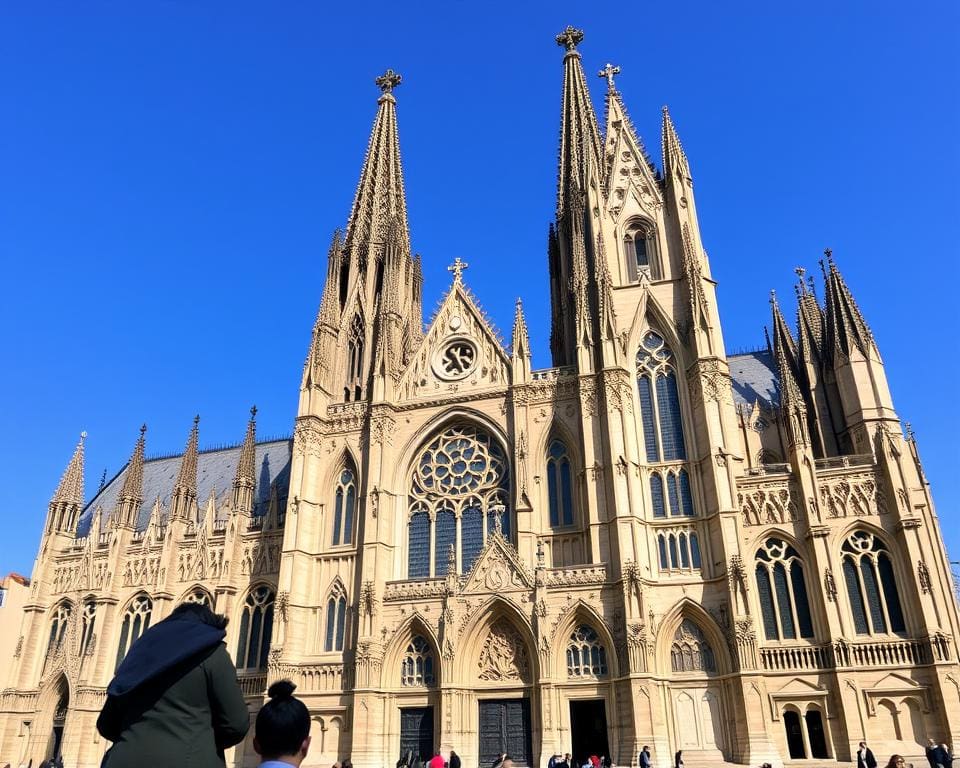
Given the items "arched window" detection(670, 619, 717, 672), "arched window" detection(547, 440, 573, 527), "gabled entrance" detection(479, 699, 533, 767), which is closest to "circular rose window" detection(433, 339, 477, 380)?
"arched window" detection(547, 440, 573, 527)

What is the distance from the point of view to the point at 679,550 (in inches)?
1248

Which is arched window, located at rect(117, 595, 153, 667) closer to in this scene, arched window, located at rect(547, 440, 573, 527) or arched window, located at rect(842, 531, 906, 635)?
arched window, located at rect(547, 440, 573, 527)

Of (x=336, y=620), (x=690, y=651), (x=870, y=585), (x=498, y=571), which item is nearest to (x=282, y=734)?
(x=690, y=651)

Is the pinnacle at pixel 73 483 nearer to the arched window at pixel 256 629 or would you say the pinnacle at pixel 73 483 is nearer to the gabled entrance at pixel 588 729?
the arched window at pixel 256 629

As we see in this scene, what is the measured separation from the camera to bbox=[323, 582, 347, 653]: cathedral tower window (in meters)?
35.0

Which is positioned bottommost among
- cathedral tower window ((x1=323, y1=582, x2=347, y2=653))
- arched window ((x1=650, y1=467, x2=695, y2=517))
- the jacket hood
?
the jacket hood

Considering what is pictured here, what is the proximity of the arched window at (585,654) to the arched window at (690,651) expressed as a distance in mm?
2726

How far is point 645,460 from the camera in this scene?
33812mm

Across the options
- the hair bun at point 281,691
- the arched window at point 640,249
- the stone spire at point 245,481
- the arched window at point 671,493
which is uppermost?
the arched window at point 640,249

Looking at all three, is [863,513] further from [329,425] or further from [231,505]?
[231,505]

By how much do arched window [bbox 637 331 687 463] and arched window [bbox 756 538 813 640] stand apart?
Answer: 17.6 feet

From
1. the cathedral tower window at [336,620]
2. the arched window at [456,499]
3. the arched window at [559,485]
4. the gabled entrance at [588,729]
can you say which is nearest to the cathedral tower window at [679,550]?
the arched window at [559,485]

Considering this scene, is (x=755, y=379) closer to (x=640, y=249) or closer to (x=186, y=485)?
(x=640, y=249)

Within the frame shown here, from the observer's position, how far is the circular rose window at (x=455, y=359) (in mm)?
39375
